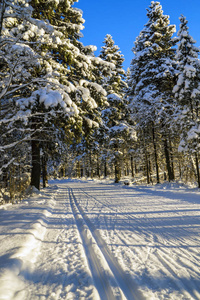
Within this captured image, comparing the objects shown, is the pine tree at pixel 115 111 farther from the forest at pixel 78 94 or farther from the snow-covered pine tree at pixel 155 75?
the snow-covered pine tree at pixel 155 75

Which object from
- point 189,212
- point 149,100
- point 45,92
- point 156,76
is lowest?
point 189,212

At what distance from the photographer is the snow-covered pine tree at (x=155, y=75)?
53.3 feet

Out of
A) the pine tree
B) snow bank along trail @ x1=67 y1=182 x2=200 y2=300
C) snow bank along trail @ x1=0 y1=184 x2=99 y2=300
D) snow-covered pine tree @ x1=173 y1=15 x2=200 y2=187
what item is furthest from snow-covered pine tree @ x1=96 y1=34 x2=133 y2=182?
snow bank along trail @ x1=0 y1=184 x2=99 y2=300

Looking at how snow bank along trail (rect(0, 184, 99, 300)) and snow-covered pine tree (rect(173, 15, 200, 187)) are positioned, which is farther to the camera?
snow-covered pine tree (rect(173, 15, 200, 187))

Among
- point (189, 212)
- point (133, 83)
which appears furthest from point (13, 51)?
point (133, 83)

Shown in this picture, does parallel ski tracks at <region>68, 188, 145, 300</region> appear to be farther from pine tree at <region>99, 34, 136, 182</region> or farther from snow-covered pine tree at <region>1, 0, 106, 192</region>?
pine tree at <region>99, 34, 136, 182</region>

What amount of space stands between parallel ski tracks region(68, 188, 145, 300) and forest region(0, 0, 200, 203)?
13.9ft

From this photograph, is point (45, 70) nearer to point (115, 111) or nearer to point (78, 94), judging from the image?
point (78, 94)

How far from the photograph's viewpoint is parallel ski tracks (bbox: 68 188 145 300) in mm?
2057

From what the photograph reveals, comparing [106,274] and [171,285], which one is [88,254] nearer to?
[106,274]

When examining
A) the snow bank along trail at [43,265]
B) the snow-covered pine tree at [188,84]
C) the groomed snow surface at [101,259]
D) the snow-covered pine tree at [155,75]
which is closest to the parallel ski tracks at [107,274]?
the groomed snow surface at [101,259]

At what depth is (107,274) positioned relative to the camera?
246cm

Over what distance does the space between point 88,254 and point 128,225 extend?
5.78ft

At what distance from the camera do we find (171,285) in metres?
2.18
